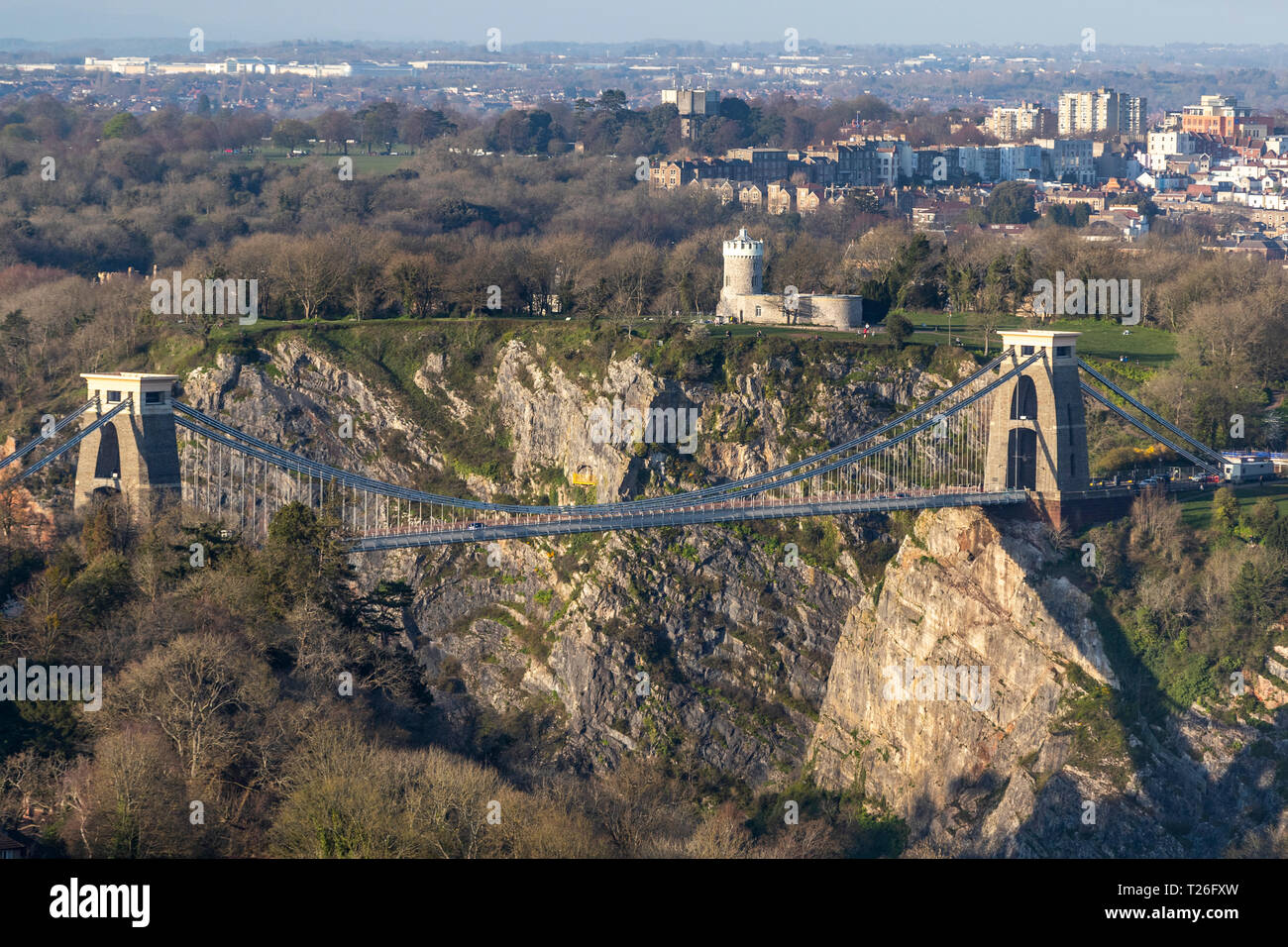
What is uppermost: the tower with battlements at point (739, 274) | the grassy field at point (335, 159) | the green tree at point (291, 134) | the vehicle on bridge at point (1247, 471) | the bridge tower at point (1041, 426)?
the green tree at point (291, 134)

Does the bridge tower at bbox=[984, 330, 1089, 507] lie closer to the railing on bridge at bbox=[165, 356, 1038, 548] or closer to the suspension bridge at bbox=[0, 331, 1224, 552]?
the suspension bridge at bbox=[0, 331, 1224, 552]

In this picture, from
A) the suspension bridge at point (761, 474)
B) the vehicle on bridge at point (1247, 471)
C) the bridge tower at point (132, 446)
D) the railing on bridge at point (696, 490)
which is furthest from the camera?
the vehicle on bridge at point (1247, 471)

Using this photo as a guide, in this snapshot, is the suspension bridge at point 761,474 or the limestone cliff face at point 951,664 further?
the limestone cliff face at point 951,664

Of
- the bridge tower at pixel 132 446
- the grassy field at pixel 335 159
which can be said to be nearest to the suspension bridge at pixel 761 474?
the bridge tower at pixel 132 446

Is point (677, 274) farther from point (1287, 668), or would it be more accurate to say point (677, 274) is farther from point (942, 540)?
point (1287, 668)

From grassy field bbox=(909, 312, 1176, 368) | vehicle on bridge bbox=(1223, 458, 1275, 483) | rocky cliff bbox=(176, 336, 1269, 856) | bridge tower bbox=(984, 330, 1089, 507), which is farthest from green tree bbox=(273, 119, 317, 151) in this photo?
vehicle on bridge bbox=(1223, 458, 1275, 483)

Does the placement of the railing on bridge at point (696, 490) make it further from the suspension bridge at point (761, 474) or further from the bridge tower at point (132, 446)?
the bridge tower at point (132, 446)
